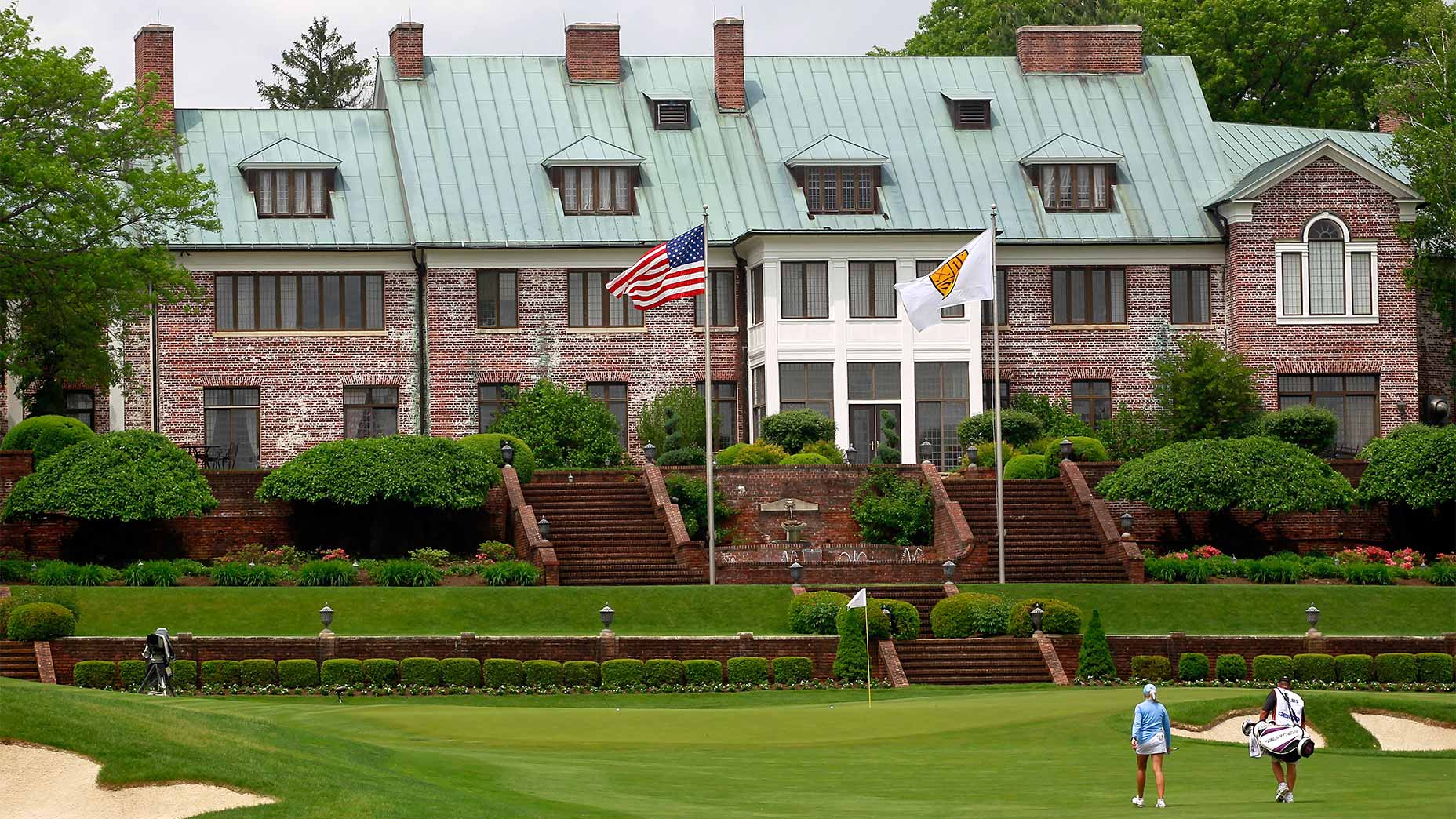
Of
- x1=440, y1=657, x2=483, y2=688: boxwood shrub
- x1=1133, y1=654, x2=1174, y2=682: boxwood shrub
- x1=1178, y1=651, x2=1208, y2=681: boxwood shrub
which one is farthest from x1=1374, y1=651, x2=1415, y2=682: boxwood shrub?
x1=440, y1=657, x2=483, y2=688: boxwood shrub

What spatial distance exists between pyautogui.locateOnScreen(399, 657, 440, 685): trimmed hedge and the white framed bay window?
2845 centimetres

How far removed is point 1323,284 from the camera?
56000 millimetres

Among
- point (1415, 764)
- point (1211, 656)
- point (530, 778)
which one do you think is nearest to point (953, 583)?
point (1211, 656)

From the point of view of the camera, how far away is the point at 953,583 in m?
43.1

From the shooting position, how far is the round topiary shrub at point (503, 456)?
49031 mm

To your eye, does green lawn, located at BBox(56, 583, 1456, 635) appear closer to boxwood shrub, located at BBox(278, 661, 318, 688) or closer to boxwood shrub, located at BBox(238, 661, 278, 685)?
boxwood shrub, located at BBox(278, 661, 318, 688)

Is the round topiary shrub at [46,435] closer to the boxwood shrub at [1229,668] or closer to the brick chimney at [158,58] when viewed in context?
the brick chimney at [158,58]

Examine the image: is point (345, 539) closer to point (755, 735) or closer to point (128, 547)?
point (128, 547)

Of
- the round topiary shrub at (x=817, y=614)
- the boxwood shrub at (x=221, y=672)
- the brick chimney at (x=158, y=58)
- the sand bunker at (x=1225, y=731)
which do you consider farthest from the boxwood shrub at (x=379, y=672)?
the brick chimney at (x=158, y=58)

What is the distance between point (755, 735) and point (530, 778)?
629 cm

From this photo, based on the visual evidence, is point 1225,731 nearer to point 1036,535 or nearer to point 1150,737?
point 1150,737

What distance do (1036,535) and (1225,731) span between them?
1777 centimetres

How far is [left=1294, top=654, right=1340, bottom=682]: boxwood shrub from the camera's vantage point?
125 feet

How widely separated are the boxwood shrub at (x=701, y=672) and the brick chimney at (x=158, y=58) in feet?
85.8
